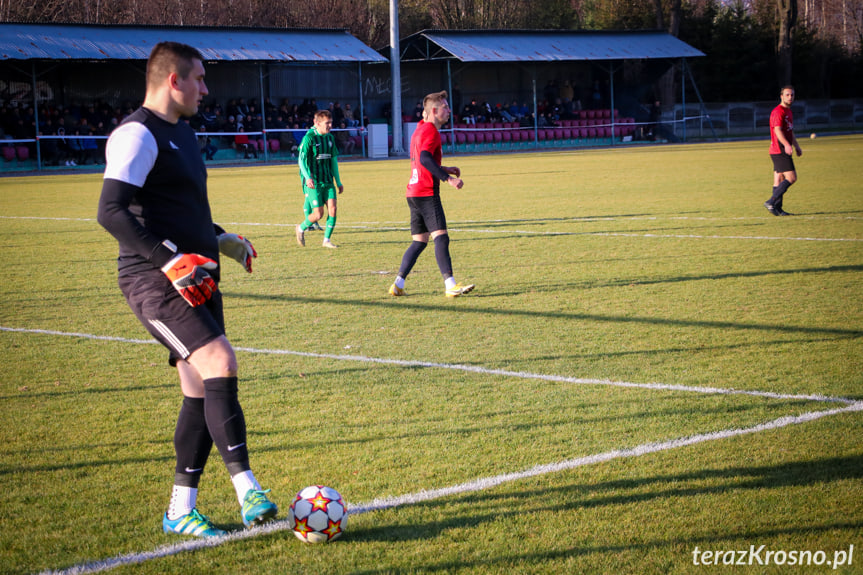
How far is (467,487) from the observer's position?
13.9 ft

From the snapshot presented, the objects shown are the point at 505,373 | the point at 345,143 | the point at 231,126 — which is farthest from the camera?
the point at 345,143

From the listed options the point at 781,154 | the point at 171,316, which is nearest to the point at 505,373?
the point at 171,316

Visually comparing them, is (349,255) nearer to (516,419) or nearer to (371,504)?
(516,419)

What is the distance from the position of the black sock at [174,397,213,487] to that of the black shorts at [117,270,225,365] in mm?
246

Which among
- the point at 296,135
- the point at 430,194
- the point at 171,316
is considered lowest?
the point at 171,316

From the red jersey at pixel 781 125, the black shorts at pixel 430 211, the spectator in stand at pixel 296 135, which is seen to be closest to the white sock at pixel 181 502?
the black shorts at pixel 430 211

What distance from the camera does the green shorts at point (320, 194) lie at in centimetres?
1329

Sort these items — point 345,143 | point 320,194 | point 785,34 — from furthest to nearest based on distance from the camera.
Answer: point 785,34 → point 345,143 → point 320,194

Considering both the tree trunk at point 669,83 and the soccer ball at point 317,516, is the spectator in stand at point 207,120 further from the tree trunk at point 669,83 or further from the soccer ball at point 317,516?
the soccer ball at point 317,516

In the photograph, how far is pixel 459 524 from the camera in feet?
12.6

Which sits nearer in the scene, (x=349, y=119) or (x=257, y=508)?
(x=257, y=508)

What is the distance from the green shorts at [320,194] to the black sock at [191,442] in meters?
9.52

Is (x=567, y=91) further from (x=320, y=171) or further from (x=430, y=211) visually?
(x=430, y=211)

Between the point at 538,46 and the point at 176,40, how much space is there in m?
19.1
